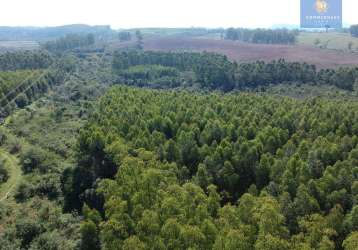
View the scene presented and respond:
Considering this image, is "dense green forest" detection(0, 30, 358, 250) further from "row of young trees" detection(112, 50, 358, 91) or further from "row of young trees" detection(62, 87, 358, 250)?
"row of young trees" detection(112, 50, 358, 91)

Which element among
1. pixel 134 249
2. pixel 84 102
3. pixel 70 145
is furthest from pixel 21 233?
pixel 84 102

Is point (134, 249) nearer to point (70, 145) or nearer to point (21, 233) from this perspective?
point (21, 233)

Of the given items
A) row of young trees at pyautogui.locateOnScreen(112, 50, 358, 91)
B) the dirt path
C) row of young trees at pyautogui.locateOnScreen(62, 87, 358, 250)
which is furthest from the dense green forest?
row of young trees at pyautogui.locateOnScreen(112, 50, 358, 91)

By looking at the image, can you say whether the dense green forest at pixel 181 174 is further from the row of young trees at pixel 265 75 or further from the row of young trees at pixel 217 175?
the row of young trees at pixel 265 75

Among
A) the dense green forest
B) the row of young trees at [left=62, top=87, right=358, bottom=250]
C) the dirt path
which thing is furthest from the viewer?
the dirt path

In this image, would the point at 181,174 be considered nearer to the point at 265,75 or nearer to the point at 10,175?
the point at 10,175

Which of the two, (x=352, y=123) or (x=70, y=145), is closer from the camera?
(x=352, y=123)
